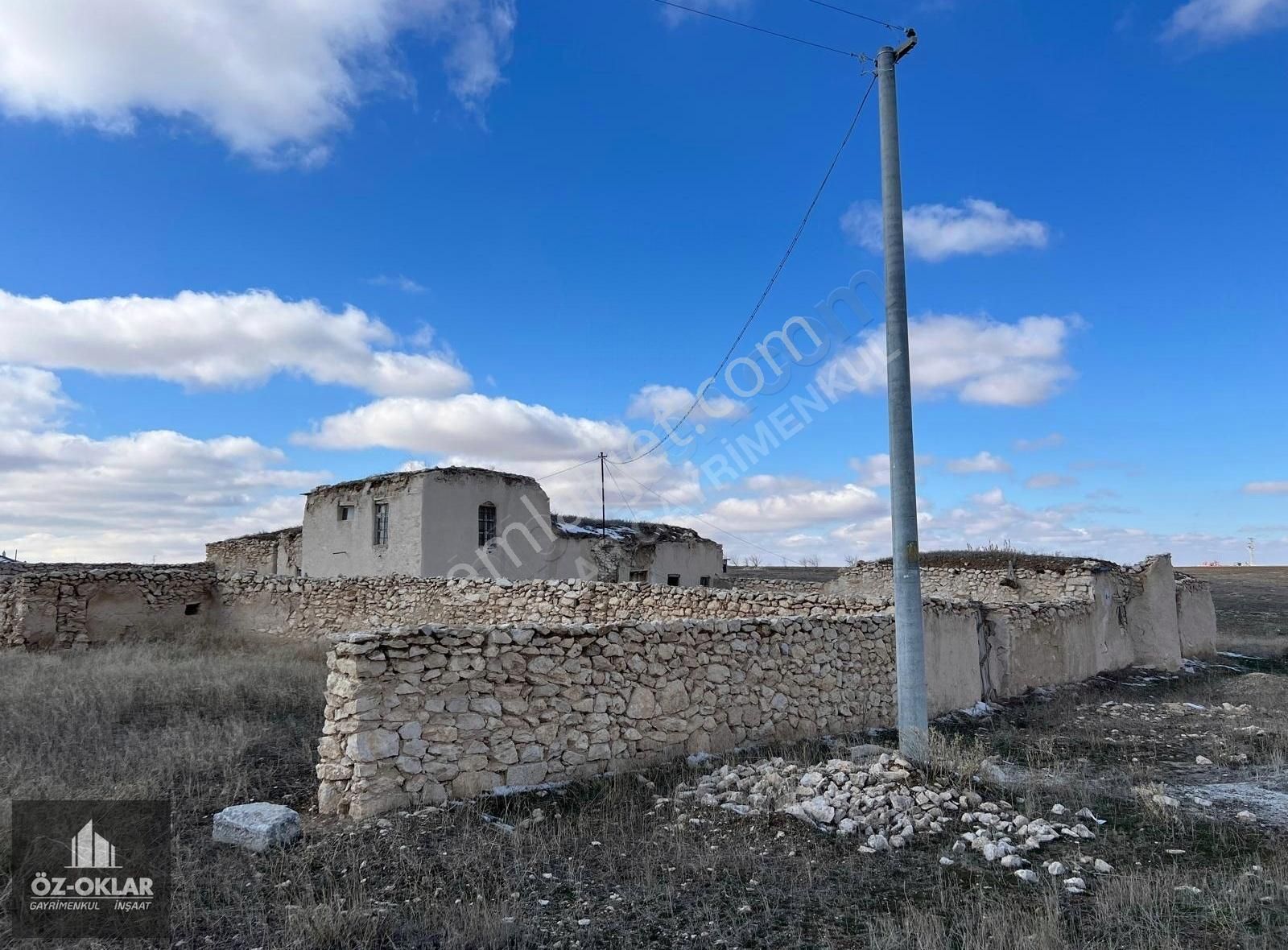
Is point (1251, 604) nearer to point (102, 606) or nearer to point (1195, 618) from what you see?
point (1195, 618)

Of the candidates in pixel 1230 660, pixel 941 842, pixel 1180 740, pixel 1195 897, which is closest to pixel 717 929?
pixel 941 842

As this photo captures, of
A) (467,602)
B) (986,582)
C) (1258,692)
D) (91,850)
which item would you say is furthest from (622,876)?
(986,582)

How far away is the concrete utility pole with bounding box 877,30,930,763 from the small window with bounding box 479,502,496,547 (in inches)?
719

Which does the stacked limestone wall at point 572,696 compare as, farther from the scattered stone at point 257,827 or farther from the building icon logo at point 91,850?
the building icon logo at point 91,850

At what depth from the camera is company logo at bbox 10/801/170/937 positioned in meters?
4.38

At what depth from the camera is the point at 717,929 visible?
4238 mm

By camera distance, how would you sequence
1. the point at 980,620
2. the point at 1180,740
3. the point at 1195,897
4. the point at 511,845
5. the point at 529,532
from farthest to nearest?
the point at 529,532
the point at 980,620
the point at 1180,740
the point at 511,845
the point at 1195,897

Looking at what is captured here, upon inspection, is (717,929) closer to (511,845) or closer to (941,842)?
(511,845)

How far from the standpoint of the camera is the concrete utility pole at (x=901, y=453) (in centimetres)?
716

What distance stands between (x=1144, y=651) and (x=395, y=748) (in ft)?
64.3

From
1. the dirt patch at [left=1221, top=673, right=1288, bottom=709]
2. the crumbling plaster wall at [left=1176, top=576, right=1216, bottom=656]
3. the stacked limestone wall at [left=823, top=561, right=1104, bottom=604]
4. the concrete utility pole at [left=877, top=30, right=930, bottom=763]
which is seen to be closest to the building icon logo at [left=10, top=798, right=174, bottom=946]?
the concrete utility pole at [left=877, top=30, right=930, bottom=763]

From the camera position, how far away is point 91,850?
5.21 m

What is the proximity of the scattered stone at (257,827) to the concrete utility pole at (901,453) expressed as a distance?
16.5 ft

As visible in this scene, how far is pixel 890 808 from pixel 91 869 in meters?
5.45
